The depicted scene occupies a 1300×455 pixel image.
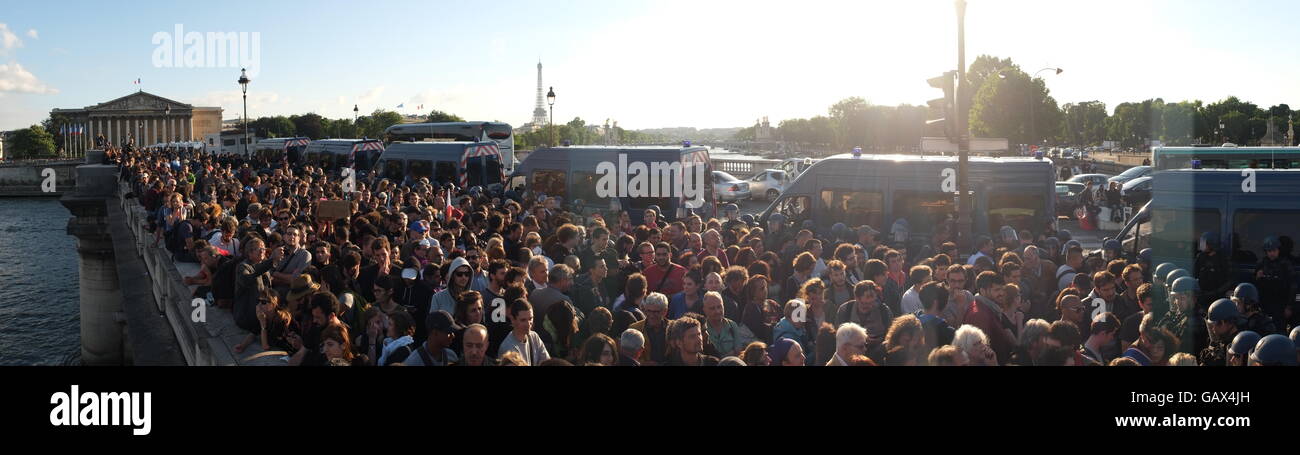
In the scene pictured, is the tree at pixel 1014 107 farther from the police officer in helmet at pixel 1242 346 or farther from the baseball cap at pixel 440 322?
the baseball cap at pixel 440 322

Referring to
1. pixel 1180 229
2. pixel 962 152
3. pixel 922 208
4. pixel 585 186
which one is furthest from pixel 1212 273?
pixel 585 186

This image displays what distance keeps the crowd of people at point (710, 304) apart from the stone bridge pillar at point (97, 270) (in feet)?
50.1

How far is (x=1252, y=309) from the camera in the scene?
630cm

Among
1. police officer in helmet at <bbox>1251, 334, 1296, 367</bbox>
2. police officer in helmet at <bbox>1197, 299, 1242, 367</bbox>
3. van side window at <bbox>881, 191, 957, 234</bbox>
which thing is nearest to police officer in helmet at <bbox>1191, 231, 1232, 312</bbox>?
police officer in helmet at <bbox>1197, 299, 1242, 367</bbox>

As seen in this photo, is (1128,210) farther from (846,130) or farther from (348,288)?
(846,130)

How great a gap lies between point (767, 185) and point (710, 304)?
28.8 meters

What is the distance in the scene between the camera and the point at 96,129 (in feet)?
413

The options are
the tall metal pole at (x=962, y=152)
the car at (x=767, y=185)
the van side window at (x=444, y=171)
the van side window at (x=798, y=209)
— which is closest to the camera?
the tall metal pole at (x=962, y=152)

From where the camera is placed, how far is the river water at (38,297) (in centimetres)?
2564

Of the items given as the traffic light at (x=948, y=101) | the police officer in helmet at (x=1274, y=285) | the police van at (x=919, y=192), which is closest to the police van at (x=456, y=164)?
the police van at (x=919, y=192)

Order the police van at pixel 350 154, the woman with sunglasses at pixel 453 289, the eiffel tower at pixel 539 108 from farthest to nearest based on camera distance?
the eiffel tower at pixel 539 108 < the police van at pixel 350 154 < the woman with sunglasses at pixel 453 289

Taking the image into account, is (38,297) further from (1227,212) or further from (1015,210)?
(1227,212)
